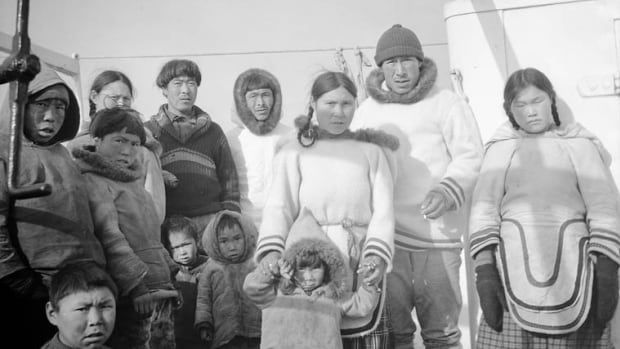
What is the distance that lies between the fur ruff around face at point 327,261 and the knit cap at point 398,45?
86 cm

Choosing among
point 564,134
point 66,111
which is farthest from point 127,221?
point 564,134

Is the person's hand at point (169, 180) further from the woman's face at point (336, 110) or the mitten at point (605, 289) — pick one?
the mitten at point (605, 289)

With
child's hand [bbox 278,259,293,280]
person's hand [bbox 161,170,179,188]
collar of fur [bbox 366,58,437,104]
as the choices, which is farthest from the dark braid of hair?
person's hand [bbox 161,170,179,188]

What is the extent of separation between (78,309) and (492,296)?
148 cm

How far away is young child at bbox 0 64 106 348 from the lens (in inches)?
115

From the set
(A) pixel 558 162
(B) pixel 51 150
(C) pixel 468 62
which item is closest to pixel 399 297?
(A) pixel 558 162

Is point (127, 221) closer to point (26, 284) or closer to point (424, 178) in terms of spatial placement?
point (26, 284)

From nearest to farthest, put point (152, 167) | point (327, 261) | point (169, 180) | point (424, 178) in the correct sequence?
point (327, 261) < point (424, 178) < point (152, 167) < point (169, 180)

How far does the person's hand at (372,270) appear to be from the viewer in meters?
3.14

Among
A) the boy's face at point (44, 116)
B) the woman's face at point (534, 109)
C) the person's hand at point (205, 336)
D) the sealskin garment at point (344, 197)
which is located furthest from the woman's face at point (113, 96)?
the woman's face at point (534, 109)

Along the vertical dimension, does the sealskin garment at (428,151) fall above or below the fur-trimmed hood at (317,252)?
above

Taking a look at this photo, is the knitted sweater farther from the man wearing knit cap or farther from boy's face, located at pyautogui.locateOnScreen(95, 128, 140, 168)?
the man wearing knit cap

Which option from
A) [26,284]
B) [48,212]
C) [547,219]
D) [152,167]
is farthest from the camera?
[152,167]

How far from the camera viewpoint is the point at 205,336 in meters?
3.59
